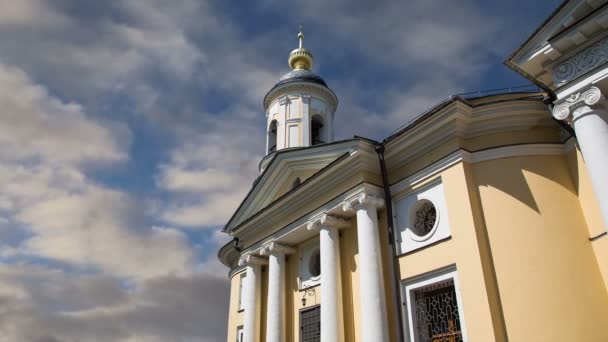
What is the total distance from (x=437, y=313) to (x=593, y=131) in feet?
15.7

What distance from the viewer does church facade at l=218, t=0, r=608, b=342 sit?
7.62m

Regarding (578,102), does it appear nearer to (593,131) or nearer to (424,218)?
(593,131)

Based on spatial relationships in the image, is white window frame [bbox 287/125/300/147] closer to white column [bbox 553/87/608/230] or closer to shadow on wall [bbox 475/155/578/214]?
shadow on wall [bbox 475/155/578/214]

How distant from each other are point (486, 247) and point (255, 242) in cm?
789

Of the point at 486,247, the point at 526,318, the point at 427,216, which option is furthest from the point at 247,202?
the point at 526,318

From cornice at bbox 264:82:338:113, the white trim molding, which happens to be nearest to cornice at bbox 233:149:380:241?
the white trim molding

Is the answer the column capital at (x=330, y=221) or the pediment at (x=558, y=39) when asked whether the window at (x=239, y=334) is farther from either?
the pediment at (x=558, y=39)

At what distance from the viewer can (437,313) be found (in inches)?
389

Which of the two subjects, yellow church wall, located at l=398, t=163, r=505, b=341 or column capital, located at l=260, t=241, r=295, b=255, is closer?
yellow church wall, located at l=398, t=163, r=505, b=341

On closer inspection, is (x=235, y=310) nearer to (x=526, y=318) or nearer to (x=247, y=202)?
(x=247, y=202)

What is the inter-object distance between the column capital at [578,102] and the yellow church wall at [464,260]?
2627 millimetres

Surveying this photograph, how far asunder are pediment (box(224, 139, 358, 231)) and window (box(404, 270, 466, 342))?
3940 mm

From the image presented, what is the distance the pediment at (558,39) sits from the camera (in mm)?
7164

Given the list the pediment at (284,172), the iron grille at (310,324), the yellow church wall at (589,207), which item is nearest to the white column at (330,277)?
the iron grille at (310,324)
